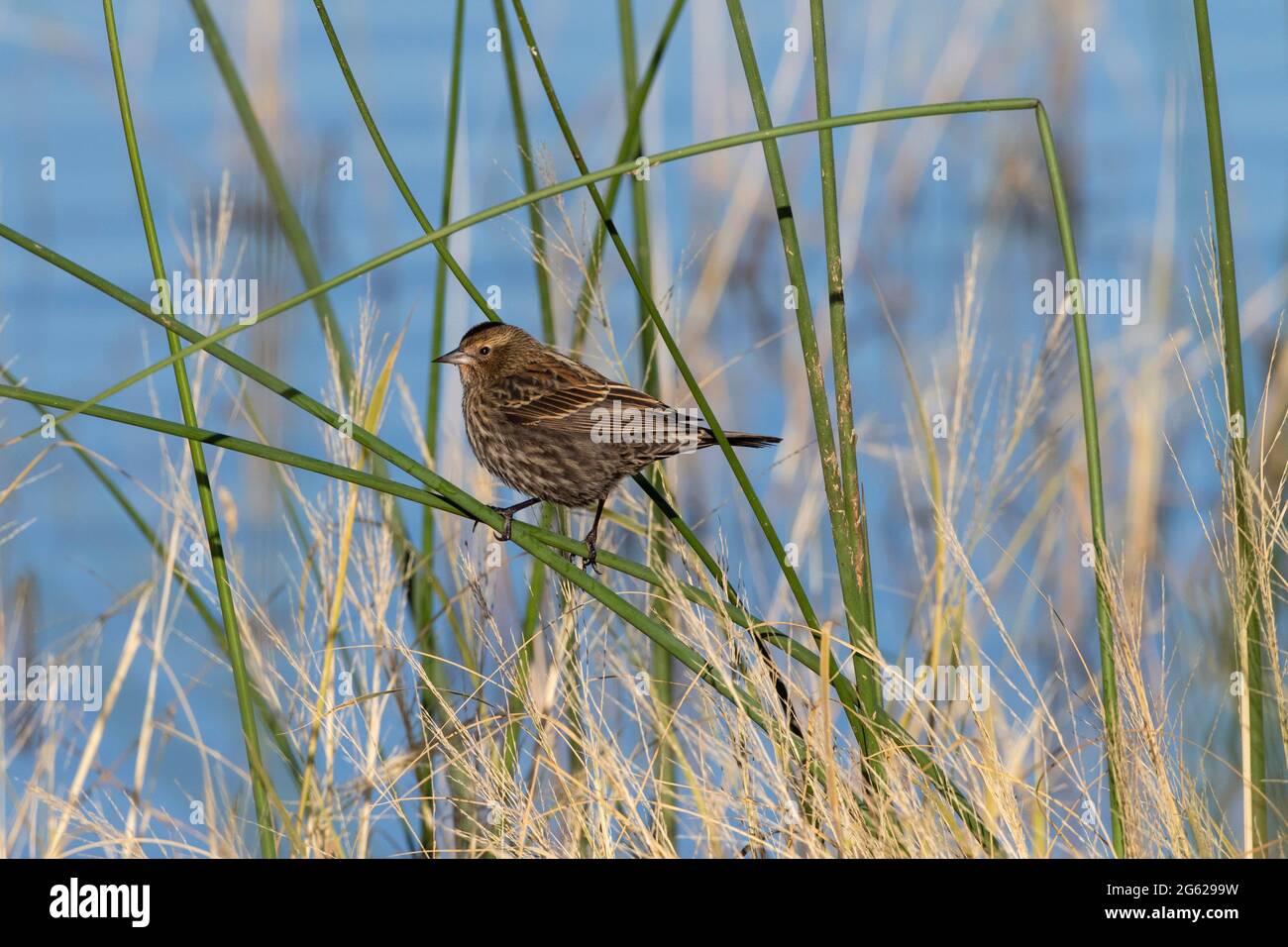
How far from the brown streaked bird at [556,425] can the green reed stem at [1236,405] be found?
107 centimetres

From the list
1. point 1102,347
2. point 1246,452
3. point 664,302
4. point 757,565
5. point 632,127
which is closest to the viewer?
point 1246,452

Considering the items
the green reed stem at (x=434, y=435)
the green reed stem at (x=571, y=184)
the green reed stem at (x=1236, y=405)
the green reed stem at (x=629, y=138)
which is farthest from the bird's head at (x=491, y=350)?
the green reed stem at (x=1236, y=405)

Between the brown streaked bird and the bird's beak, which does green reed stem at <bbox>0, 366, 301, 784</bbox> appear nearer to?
the brown streaked bird

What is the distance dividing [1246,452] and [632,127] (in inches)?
56.3

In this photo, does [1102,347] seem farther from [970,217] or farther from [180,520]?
[180,520]

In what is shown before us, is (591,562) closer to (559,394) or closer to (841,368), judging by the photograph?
(841,368)

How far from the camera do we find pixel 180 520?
10.4ft

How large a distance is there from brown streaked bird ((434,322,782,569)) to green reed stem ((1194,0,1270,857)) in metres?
1.07

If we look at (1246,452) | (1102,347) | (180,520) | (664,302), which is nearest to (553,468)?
(664,302)

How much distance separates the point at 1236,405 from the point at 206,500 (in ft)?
6.42

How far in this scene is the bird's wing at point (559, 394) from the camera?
12.9 feet

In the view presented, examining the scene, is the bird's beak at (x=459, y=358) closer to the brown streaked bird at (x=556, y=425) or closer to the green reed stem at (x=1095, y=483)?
the brown streaked bird at (x=556, y=425)

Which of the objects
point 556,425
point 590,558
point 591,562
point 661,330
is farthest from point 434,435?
point 661,330

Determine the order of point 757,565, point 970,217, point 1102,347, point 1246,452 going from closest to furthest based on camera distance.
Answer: point 1246,452 < point 757,565 < point 1102,347 < point 970,217
